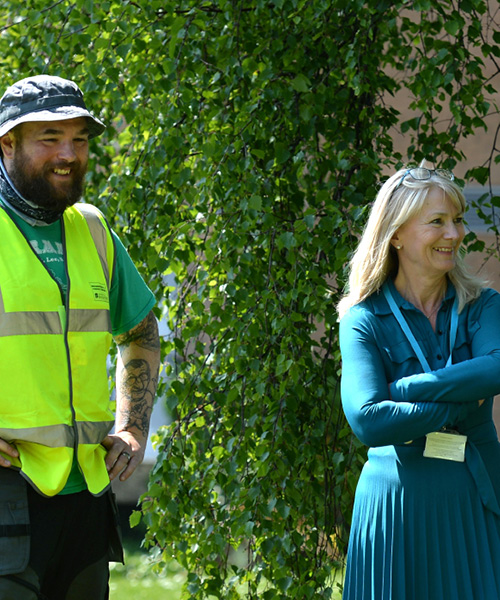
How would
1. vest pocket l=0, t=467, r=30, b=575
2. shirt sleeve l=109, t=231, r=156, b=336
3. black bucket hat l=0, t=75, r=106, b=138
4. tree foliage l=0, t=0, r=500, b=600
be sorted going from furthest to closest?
1. tree foliage l=0, t=0, r=500, b=600
2. shirt sleeve l=109, t=231, r=156, b=336
3. black bucket hat l=0, t=75, r=106, b=138
4. vest pocket l=0, t=467, r=30, b=575

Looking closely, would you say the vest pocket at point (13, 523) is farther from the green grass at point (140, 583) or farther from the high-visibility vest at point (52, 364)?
the green grass at point (140, 583)

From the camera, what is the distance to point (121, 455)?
2.10 m

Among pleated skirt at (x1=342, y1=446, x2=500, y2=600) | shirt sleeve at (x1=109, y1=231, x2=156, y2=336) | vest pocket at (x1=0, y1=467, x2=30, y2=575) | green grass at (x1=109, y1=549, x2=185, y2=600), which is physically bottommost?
green grass at (x1=109, y1=549, x2=185, y2=600)

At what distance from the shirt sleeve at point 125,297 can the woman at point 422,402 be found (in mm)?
479

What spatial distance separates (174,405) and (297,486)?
→ 18.8 inches

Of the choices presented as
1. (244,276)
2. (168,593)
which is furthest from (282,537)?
(168,593)

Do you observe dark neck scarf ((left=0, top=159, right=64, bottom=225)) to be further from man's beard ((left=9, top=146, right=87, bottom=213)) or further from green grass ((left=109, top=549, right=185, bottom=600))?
green grass ((left=109, top=549, right=185, bottom=600))

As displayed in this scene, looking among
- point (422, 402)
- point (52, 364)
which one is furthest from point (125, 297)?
point (422, 402)

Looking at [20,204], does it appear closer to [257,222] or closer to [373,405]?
[373,405]

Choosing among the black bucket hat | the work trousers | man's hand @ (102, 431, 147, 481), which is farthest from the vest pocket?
the black bucket hat

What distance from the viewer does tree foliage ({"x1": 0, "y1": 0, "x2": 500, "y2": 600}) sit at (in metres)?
2.90

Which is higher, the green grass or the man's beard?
the man's beard

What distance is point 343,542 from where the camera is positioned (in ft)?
9.67

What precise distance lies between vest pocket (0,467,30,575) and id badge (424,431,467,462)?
855mm
